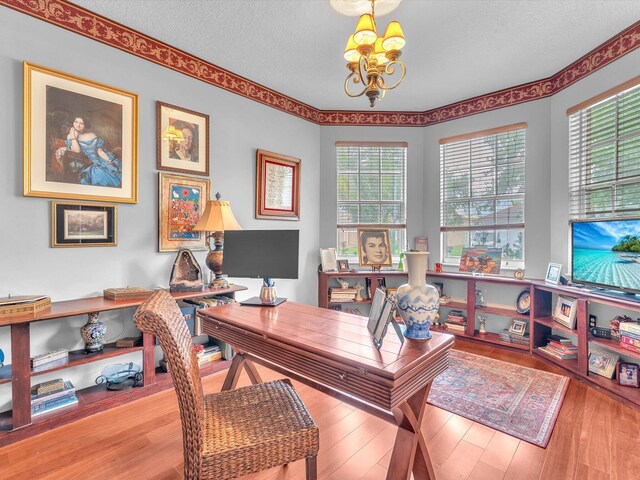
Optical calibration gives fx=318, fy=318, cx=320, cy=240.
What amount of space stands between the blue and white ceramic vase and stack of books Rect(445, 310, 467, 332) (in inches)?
110

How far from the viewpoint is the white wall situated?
2152 millimetres

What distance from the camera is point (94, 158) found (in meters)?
2.50

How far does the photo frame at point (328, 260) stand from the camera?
14.0 ft

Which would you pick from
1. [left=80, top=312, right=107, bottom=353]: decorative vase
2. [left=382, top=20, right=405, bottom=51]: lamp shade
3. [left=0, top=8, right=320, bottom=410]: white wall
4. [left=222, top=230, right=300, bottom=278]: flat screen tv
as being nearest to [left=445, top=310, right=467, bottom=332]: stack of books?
[left=0, top=8, right=320, bottom=410]: white wall

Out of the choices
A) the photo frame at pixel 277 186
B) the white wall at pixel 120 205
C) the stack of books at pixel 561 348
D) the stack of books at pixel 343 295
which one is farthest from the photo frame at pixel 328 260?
the stack of books at pixel 561 348

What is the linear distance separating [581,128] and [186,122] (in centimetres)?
388

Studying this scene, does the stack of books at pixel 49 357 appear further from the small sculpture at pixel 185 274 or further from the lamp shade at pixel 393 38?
the lamp shade at pixel 393 38

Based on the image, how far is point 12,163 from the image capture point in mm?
2162

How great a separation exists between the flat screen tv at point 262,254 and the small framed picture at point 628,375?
8.94 ft

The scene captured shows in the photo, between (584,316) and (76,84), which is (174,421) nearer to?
(76,84)

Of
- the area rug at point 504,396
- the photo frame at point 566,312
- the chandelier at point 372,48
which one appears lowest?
the area rug at point 504,396

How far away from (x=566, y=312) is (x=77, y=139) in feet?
14.8

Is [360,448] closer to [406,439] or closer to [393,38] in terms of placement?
[406,439]

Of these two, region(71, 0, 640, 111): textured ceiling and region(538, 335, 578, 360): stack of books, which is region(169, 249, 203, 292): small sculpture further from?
region(538, 335, 578, 360): stack of books
